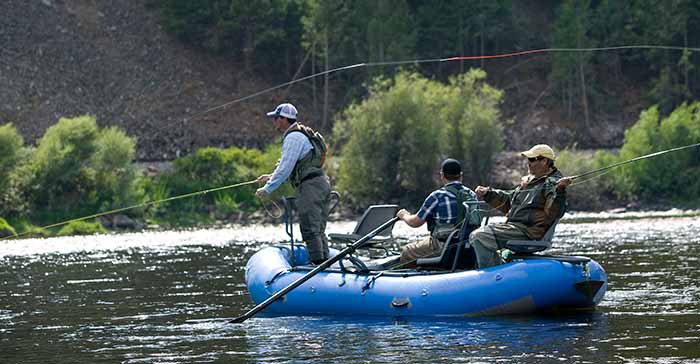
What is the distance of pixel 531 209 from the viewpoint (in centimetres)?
1395

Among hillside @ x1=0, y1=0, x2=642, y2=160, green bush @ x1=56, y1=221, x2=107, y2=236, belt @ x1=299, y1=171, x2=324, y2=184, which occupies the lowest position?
green bush @ x1=56, y1=221, x2=107, y2=236

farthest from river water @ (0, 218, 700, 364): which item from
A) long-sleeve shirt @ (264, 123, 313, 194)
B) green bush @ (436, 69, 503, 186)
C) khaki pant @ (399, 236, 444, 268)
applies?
green bush @ (436, 69, 503, 186)

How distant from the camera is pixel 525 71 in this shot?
66438mm

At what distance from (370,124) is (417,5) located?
21.9m

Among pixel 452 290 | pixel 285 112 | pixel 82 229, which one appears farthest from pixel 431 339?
pixel 82 229

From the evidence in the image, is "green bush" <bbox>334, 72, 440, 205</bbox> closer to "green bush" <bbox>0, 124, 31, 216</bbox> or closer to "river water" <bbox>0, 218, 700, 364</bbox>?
"green bush" <bbox>0, 124, 31, 216</bbox>

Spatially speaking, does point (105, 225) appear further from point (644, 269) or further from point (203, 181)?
point (644, 269)

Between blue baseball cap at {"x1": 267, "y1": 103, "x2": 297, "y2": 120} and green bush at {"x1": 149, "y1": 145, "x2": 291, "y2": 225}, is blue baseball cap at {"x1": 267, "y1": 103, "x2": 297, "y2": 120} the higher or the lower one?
the higher one

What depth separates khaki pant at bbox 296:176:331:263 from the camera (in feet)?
50.8

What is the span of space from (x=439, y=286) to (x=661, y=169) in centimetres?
3323

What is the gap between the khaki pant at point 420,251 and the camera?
1476 cm

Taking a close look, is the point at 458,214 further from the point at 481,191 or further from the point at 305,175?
the point at 305,175

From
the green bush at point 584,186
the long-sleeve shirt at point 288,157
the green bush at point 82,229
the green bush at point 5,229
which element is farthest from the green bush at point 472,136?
the long-sleeve shirt at point 288,157

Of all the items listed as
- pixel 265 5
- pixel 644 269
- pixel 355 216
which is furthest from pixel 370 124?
pixel 644 269
